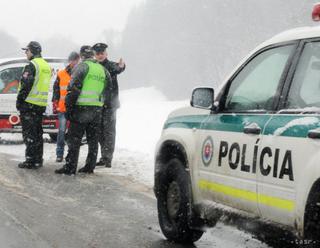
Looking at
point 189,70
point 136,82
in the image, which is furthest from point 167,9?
point 136,82

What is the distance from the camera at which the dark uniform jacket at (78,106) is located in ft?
31.7

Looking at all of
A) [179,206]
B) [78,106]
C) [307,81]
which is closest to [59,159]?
[78,106]

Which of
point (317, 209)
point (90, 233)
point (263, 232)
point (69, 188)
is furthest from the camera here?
point (69, 188)

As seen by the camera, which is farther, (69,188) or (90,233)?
(69,188)

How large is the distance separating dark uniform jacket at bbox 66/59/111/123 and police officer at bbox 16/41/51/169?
2.81 ft

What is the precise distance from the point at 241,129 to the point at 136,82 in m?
101

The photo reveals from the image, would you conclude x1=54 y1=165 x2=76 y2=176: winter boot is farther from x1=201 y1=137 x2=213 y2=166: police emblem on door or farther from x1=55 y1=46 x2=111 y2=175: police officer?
x1=201 y1=137 x2=213 y2=166: police emblem on door

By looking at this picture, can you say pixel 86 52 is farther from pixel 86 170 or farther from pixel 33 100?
pixel 86 170

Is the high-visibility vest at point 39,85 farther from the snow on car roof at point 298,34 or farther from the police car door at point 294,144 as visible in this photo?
the police car door at point 294,144

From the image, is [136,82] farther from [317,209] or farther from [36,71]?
[317,209]

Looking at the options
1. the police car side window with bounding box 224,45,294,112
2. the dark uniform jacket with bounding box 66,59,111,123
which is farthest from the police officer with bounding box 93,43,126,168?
the police car side window with bounding box 224,45,294,112

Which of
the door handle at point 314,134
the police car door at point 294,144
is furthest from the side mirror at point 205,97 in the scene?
the door handle at point 314,134

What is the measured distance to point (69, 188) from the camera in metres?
8.63

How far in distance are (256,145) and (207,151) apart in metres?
0.83
